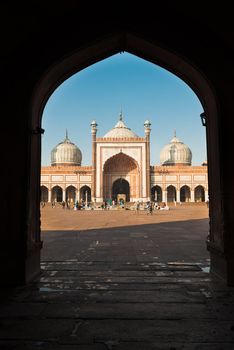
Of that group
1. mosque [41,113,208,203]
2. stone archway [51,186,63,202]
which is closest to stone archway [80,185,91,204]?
mosque [41,113,208,203]

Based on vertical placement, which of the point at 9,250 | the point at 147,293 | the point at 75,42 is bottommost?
the point at 147,293

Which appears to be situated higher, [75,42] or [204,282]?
[75,42]

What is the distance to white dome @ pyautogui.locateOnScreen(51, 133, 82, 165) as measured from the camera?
51.4 metres

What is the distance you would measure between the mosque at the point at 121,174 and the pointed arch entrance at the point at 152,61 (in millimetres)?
36857

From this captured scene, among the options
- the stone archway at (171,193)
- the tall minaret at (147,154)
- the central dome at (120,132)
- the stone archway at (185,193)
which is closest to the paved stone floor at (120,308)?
the tall minaret at (147,154)

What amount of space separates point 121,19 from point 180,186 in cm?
4285

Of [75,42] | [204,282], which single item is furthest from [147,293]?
[75,42]

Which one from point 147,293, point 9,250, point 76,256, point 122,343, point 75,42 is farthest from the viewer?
point 76,256

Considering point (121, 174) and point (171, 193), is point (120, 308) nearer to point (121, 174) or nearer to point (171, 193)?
point (121, 174)

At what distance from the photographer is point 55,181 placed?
46.0m

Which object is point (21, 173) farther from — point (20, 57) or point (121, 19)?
point (121, 19)

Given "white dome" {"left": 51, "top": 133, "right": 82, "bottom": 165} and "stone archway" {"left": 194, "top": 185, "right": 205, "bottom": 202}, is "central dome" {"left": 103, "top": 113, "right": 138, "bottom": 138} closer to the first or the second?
"white dome" {"left": 51, "top": 133, "right": 82, "bottom": 165}

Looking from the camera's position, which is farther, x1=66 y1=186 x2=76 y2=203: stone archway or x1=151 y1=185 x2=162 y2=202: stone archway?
x1=66 y1=186 x2=76 y2=203: stone archway

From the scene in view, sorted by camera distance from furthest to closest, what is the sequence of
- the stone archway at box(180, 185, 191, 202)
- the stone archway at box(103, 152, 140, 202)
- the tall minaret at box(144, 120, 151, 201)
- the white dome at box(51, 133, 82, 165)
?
the white dome at box(51, 133, 82, 165), the stone archway at box(180, 185, 191, 202), the stone archway at box(103, 152, 140, 202), the tall minaret at box(144, 120, 151, 201)
